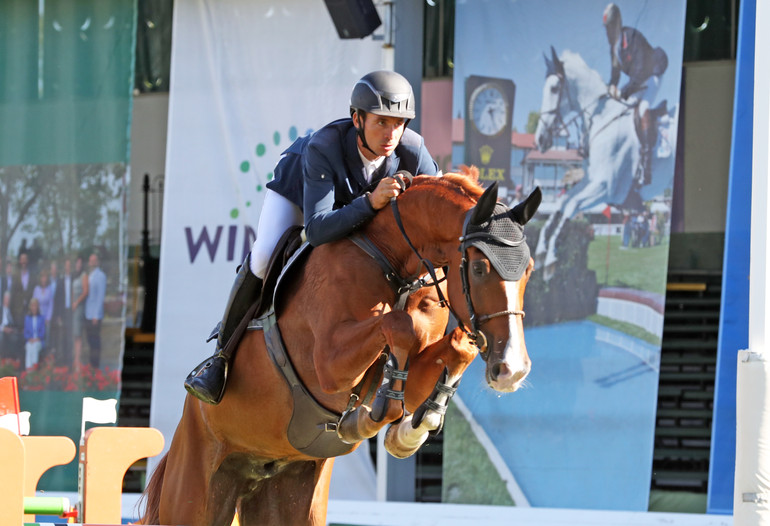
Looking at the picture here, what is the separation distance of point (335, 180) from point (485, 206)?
919 millimetres

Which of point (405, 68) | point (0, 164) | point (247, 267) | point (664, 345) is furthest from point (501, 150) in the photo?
point (0, 164)

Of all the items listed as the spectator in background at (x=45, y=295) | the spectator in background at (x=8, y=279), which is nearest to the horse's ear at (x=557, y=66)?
the spectator in background at (x=45, y=295)

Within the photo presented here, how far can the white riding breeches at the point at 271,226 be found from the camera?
449 cm

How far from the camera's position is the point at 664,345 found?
705 centimetres

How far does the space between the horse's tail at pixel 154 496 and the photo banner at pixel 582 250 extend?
2.38 meters

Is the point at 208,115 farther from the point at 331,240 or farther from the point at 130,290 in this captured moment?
the point at 331,240

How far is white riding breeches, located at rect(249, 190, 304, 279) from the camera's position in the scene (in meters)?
4.49

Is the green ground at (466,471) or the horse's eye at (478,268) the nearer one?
the horse's eye at (478,268)

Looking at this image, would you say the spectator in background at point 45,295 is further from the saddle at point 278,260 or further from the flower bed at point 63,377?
the saddle at point 278,260

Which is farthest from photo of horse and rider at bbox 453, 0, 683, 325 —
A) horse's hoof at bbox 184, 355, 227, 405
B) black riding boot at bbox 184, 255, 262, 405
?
horse's hoof at bbox 184, 355, 227, 405

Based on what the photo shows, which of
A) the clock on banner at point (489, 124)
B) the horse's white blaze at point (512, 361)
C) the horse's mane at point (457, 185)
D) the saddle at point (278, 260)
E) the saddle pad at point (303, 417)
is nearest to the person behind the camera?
the horse's white blaze at point (512, 361)

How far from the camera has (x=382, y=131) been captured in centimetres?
395

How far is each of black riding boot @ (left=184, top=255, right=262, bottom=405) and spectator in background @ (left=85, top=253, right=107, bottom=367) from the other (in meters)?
3.37

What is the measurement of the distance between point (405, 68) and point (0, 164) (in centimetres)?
338
